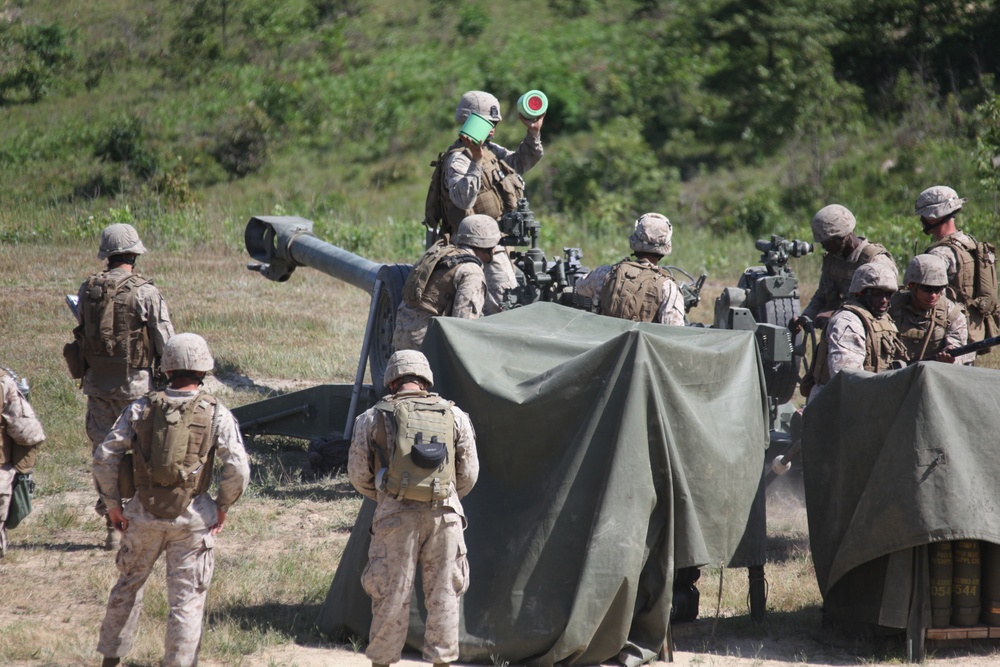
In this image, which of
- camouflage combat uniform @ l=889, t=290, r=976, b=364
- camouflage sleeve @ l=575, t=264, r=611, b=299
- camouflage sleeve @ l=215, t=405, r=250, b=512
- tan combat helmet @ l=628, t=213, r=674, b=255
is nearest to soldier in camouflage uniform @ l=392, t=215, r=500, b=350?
camouflage sleeve @ l=575, t=264, r=611, b=299

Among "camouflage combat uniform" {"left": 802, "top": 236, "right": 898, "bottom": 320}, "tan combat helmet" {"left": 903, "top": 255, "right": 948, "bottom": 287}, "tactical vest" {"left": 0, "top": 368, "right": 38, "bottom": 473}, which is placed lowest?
"tactical vest" {"left": 0, "top": 368, "right": 38, "bottom": 473}

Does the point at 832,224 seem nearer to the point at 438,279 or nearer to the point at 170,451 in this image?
the point at 438,279

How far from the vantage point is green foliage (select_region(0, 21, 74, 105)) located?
27703 mm

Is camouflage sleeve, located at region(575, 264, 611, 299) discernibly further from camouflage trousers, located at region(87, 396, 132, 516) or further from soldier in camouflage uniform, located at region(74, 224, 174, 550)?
camouflage trousers, located at region(87, 396, 132, 516)

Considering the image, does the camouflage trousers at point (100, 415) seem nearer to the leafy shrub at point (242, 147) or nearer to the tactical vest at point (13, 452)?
the tactical vest at point (13, 452)

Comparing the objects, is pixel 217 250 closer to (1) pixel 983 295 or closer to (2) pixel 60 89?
(1) pixel 983 295

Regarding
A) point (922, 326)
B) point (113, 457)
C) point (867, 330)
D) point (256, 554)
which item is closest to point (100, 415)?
point (256, 554)

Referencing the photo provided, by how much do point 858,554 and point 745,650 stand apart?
745mm

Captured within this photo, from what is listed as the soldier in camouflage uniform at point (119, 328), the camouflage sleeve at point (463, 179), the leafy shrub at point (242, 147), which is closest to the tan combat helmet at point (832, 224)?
the camouflage sleeve at point (463, 179)

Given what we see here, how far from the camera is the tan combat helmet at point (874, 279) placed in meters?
6.25

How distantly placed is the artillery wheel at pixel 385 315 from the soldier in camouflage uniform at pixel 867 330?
3850 mm

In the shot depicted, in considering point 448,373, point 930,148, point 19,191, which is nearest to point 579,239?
point 930,148

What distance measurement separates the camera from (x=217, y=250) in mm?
16953

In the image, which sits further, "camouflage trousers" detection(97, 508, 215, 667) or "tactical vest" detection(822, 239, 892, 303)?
"tactical vest" detection(822, 239, 892, 303)
